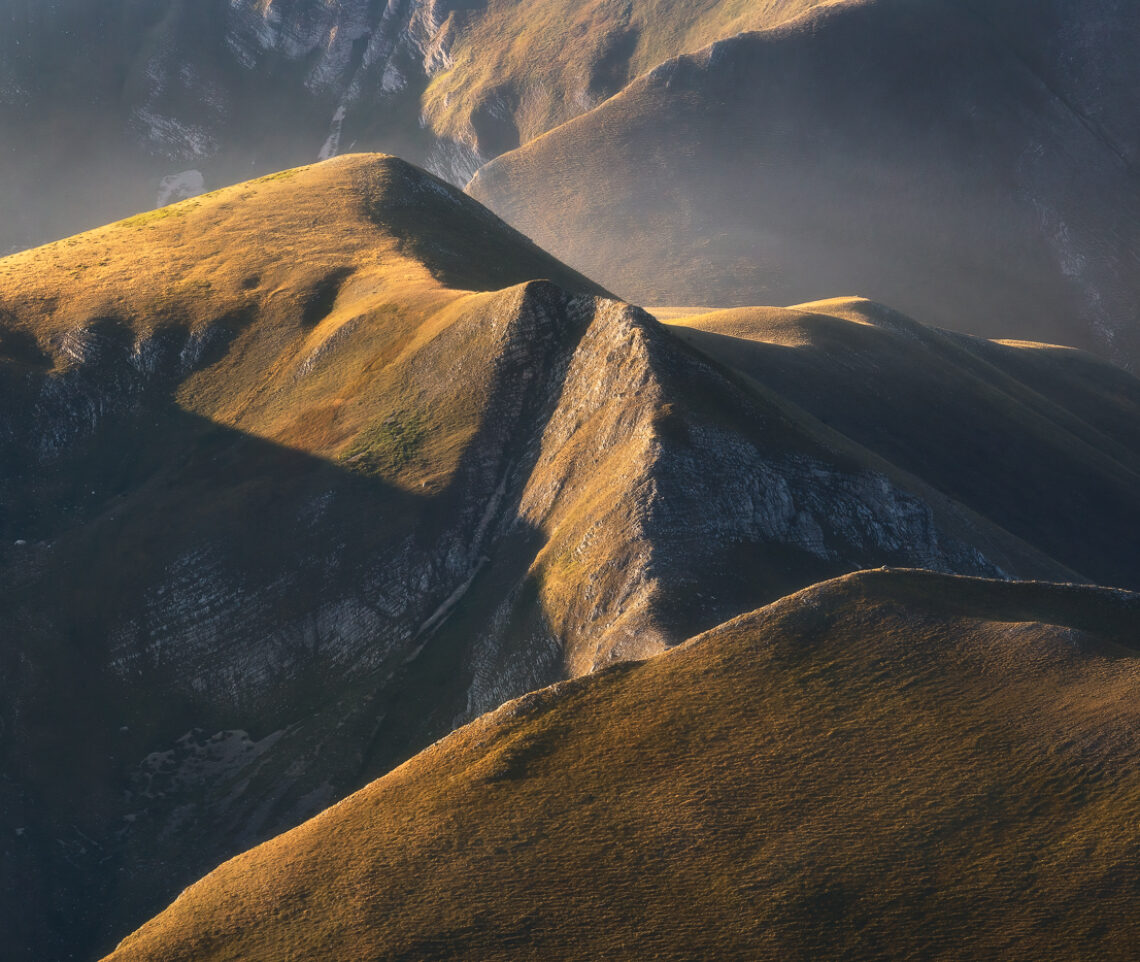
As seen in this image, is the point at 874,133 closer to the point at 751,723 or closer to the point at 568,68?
the point at 568,68

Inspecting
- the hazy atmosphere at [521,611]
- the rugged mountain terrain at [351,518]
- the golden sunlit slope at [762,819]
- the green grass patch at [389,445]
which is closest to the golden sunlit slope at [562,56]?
the hazy atmosphere at [521,611]

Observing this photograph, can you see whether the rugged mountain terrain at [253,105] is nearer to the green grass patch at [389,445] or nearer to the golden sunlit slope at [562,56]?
the golden sunlit slope at [562,56]

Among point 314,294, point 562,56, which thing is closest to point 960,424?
point 314,294

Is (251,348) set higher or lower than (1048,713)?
higher

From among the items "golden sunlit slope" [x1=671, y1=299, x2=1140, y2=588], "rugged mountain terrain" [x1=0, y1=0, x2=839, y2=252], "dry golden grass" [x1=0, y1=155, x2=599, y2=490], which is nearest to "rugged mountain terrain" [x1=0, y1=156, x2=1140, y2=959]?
"dry golden grass" [x1=0, y1=155, x2=599, y2=490]

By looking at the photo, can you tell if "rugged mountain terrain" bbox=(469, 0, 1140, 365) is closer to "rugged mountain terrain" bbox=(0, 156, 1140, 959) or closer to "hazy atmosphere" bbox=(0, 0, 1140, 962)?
"hazy atmosphere" bbox=(0, 0, 1140, 962)

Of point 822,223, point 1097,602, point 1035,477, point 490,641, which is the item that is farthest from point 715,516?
point 822,223
